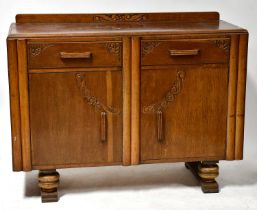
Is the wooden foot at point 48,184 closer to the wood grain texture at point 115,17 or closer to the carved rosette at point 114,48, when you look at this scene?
the carved rosette at point 114,48

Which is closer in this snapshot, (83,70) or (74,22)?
(83,70)

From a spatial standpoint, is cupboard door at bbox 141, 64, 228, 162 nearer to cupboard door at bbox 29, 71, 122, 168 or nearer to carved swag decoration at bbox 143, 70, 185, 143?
carved swag decoration at bbox 143, 70, 185, 143

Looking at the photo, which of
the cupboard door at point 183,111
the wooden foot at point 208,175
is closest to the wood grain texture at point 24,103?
the cupboard door at point 183,111

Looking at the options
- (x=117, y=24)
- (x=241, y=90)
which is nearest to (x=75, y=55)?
(x=117, y=24)

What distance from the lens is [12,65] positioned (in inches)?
110

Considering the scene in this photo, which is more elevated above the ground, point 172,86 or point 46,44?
point 46,44

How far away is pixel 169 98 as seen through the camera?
2.95 m

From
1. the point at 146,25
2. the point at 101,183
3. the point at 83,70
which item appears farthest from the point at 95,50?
the point at 101,183

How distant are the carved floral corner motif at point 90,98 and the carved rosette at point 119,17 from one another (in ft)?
1.41

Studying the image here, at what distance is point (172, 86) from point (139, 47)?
0.23 meters

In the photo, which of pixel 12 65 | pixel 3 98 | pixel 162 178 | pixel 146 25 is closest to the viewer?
pixel 12 65

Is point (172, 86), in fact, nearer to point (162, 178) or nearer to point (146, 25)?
point (146, 25)

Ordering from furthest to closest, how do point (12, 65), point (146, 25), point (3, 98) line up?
1. point (3, 98)
2. point (146, 25)
3. point (12, 65)

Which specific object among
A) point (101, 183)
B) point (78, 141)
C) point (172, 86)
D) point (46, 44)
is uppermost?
point (46, 44)
